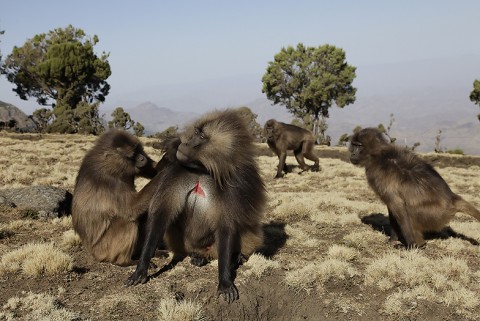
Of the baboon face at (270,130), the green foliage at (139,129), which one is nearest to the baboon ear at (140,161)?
the baboon face at (270,130)

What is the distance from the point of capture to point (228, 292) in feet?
15.6

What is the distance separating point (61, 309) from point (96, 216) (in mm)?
1319

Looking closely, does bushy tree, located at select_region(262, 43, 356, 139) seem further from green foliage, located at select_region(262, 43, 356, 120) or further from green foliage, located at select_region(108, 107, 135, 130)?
green foliage, located at select_region(108, 107, 135, 130)

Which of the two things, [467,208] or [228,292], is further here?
[467,208]

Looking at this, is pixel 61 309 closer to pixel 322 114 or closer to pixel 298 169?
pixel 298 169

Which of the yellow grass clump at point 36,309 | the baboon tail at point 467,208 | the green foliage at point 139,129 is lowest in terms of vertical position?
the yellow grass clump at point 36,309

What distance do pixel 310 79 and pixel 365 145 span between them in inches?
1652

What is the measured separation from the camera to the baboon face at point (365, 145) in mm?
7133

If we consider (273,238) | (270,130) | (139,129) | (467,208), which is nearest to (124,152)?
(273,238)

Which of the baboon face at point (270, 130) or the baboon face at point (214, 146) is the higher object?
the baboon face at point (270, 130)

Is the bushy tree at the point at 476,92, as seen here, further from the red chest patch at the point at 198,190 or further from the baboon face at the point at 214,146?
the red chest patch at the point at 198,190

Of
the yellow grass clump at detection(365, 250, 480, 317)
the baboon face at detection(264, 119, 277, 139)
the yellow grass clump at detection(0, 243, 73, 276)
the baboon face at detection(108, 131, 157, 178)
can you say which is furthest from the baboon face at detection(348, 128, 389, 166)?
the baboon face at detection(264, 119, 277, 139)

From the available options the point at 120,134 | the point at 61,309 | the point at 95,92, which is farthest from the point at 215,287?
the point at 95,92

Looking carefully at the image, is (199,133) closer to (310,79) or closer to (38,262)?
(38,262)
